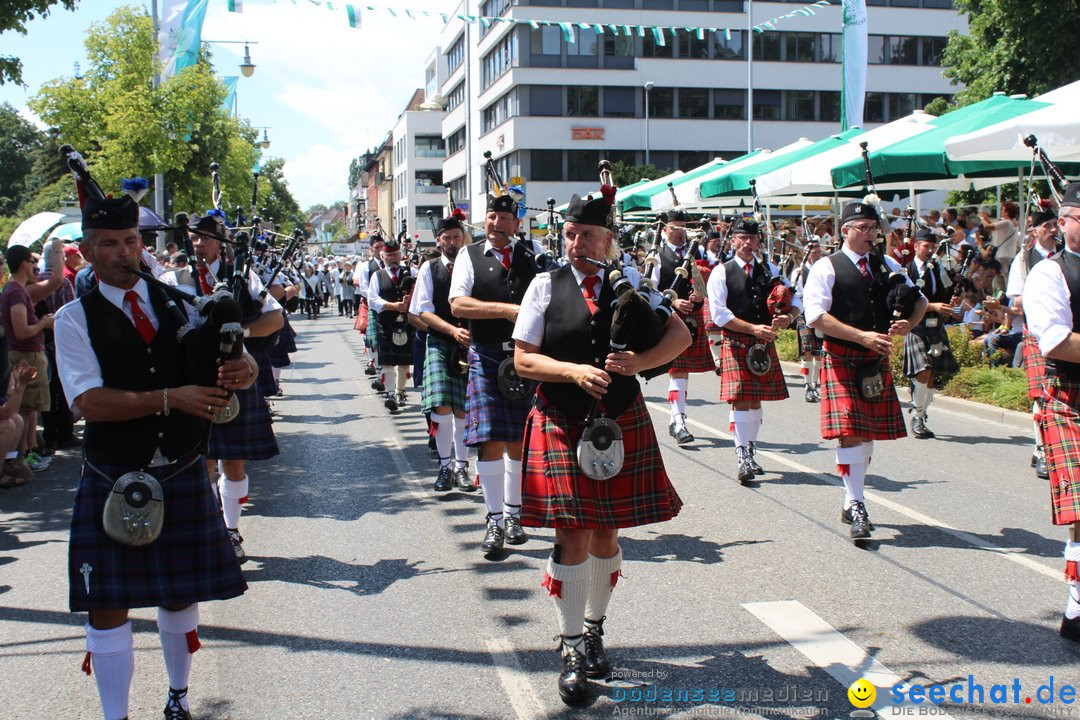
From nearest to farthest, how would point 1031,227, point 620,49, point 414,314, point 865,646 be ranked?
point 865,646, point 414,314, point 1031,227, point 620,49

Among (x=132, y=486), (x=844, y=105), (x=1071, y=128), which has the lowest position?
(x=132, y=486)

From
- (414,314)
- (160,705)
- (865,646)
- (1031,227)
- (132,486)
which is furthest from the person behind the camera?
(1031,227)

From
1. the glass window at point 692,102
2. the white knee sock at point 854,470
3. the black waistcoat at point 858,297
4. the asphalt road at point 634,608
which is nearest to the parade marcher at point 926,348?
the asphalt road at point 634,608

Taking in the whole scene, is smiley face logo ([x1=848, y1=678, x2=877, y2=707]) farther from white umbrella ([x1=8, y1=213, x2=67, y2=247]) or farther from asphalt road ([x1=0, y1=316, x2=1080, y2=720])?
white umbrella ([x1=8, y1=213, x2=67, y2=247])

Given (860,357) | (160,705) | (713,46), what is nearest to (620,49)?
(713,46)

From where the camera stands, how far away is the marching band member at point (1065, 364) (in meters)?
3.95

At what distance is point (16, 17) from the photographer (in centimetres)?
841

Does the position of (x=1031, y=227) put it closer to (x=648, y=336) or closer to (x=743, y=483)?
(x=743, y=483)

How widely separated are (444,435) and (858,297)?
10.3 feet

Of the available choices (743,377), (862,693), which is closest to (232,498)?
(862,693)

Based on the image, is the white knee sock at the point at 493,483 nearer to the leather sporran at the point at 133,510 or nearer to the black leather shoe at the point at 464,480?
the black leather shoe at the point at 464,480

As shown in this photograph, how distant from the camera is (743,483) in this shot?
712cm

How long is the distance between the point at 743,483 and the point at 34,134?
269 ft

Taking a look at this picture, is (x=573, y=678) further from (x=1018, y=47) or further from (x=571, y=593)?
(x=1018, y=47)
